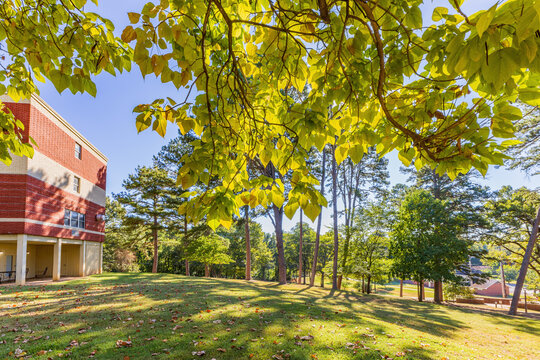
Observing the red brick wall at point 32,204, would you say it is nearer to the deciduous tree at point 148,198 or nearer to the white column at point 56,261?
the white column at point 56,261

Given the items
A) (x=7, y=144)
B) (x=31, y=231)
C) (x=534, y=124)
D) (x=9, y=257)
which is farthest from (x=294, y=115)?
(x=9, y=257)

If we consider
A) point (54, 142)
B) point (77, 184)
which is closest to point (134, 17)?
point (54, 142)

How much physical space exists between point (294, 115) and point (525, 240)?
1956cm

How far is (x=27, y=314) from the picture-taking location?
21.2ft

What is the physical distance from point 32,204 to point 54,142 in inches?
147

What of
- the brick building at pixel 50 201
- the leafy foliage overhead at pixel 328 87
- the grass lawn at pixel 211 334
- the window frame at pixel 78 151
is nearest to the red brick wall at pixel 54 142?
the brick building at pixel 50 201

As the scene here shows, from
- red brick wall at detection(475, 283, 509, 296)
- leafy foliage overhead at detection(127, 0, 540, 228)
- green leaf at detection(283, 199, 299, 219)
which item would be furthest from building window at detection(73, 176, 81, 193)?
red brick wall at detection(475, 283, 509, 296)

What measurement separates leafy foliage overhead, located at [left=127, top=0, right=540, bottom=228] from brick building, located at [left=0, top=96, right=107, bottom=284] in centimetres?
1489

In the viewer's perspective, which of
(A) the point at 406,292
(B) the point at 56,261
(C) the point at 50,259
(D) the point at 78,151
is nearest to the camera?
(B) the point at 56,261

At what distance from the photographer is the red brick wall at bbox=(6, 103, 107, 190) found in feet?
41.8

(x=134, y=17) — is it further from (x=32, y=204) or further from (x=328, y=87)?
(x=32, y=204)

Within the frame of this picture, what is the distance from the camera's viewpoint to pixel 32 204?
12914mm

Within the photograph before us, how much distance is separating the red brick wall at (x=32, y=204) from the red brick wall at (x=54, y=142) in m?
1.73

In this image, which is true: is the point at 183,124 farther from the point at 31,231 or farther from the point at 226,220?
the point at 31,231
